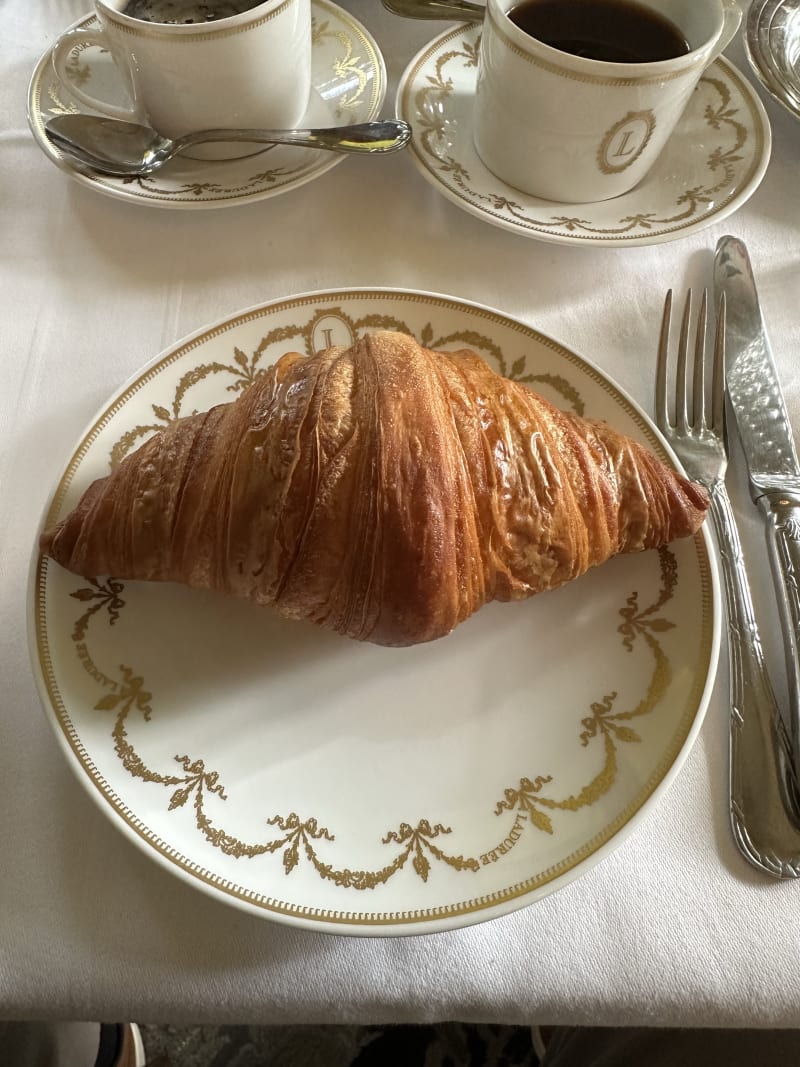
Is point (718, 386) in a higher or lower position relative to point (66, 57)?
lower

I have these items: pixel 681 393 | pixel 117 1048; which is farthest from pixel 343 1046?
pixel 681 393

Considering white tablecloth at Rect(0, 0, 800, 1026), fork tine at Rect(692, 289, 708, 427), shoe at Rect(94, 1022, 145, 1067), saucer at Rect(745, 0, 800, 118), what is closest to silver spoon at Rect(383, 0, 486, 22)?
white tablecloth at Rect(0, 0, 800, 1026)

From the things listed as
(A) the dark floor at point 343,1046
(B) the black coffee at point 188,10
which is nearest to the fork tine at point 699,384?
(B) the black coffee at point 188,10

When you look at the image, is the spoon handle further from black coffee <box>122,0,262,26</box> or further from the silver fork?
the silver fork

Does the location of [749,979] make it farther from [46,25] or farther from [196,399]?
[46,25]

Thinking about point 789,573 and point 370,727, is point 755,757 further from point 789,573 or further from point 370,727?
point 370,727

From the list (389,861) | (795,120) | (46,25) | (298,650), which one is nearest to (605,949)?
(389,861)
